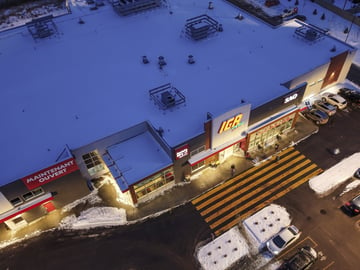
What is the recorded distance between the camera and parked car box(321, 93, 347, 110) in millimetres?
50219

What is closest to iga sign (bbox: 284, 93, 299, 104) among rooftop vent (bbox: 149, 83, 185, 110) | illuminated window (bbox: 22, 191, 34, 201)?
rooftop vent (bbox: 149, 83, 185, 110)

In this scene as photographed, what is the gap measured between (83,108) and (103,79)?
717 centimetres

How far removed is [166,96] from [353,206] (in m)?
28.5

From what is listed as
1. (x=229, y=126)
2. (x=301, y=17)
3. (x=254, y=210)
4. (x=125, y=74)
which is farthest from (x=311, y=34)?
(x=254, y=210)

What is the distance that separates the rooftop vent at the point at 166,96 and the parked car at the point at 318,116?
75.8 ft

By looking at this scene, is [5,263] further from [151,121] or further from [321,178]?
[321,178]

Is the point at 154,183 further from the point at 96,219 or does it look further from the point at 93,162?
the point at 93,162

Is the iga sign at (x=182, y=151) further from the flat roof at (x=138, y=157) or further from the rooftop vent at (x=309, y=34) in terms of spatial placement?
the rooftop vent at (x=309, y=34)

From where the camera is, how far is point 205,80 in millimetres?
45469

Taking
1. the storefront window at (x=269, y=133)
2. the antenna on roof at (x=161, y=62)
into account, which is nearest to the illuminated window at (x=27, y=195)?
the antenna on roof at (x=161, y=62)

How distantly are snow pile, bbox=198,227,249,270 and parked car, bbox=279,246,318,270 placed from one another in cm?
460

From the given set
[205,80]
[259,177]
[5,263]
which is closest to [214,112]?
[205,80]

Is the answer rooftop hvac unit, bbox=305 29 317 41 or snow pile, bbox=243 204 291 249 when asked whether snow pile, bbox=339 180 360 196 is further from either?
rooftop hvac unit, bbox=305 29 317 41

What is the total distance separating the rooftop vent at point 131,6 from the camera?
200ft
